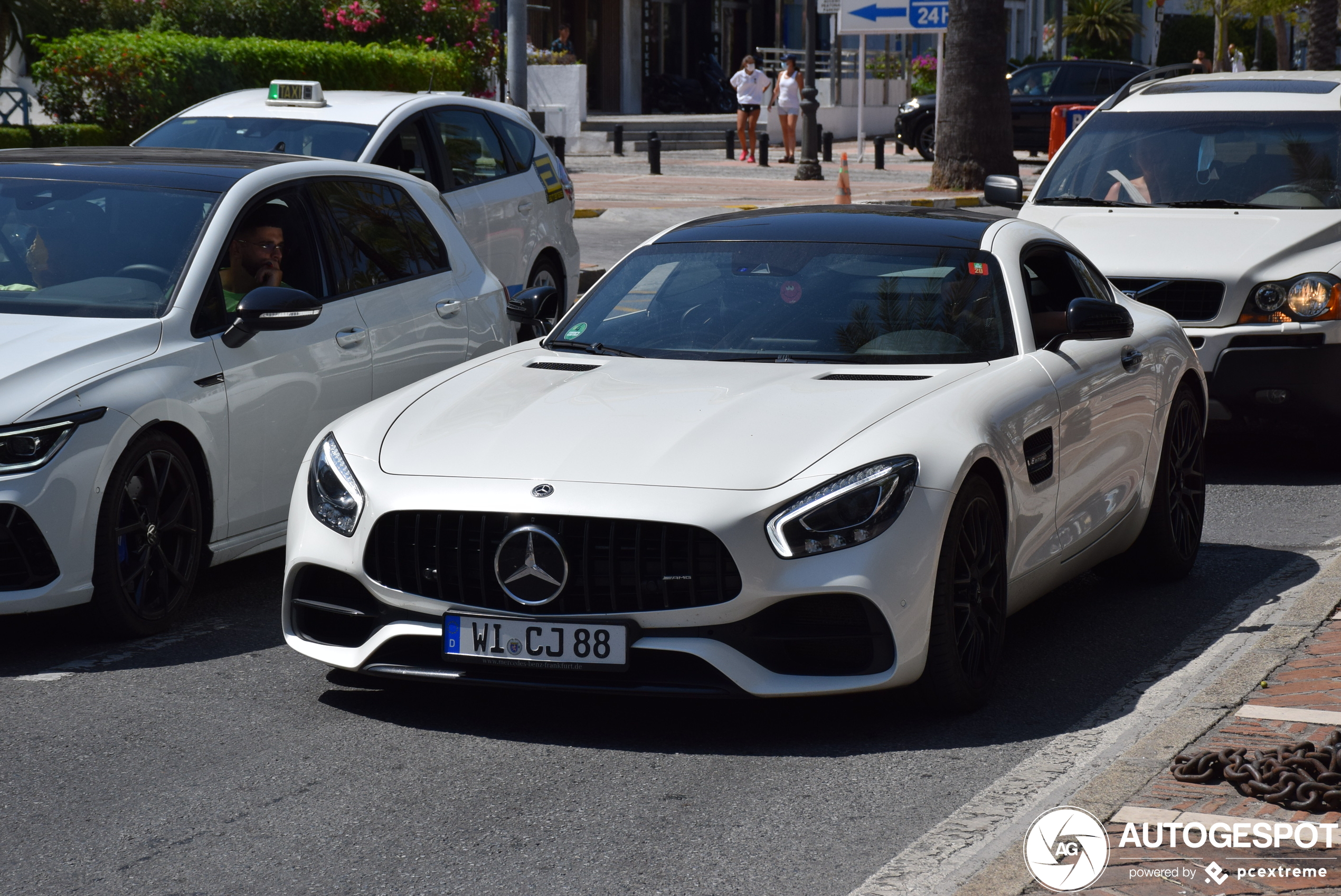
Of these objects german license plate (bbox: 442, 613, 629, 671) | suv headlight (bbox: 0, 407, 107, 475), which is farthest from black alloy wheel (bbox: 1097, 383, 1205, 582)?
suv headlight (bbox: 0, 407, 107, 475)

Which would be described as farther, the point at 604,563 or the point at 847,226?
the point at 847,226

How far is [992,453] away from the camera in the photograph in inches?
207

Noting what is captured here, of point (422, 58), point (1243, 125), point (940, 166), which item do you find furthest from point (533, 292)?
point (940, 166)

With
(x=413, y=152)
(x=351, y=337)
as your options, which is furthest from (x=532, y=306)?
(x=413, y=152)

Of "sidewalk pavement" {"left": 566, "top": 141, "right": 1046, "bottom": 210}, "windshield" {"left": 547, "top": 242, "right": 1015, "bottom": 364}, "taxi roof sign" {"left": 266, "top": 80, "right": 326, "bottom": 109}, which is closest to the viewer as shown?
"windshield" {"left": 547, "top": 242, "right": 1015, "bottom": 364}

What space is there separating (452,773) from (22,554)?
1804 mm

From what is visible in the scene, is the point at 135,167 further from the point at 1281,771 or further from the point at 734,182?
the point at 734,182

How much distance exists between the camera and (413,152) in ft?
36.7

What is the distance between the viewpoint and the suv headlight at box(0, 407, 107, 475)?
558cm

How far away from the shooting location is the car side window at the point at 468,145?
1144cm

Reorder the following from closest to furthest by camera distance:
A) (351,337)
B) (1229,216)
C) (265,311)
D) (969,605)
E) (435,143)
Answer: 1. (969,605)
2. (265,311)
3. (351,337)
4. (1229,216)
5. (435,143)

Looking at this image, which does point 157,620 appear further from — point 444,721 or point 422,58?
point 422,58

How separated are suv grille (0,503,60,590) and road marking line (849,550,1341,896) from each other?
9.78 ft

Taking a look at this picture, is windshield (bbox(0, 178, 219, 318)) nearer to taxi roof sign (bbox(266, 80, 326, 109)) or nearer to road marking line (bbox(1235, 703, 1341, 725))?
road marking line (bbox(1235, 703, 1341, 725))
